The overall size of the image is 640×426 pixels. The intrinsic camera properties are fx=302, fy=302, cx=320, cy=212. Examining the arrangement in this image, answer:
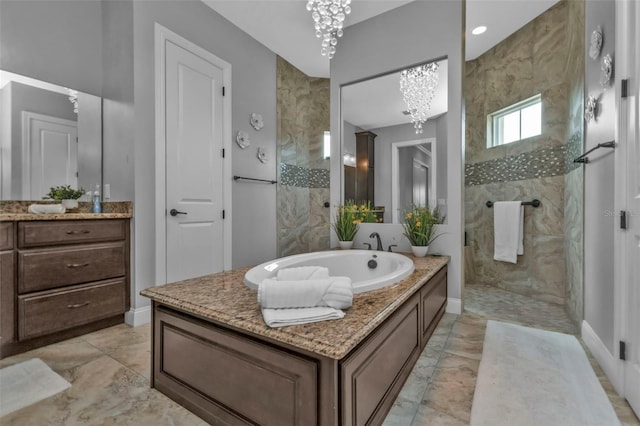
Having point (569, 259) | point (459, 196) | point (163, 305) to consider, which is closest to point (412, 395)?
point (163, 305)

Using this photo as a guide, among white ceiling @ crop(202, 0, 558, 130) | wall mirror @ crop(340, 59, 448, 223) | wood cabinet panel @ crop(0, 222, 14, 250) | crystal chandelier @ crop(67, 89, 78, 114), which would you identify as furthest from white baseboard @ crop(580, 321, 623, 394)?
crystal chandelier @ crop(67, 89, 78, 114)

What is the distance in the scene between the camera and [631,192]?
1.36m

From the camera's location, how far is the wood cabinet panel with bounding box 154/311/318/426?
93 cm

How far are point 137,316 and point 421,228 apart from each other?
233 centimetres

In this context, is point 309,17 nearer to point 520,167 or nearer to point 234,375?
point 520,167

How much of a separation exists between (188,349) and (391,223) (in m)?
2.13

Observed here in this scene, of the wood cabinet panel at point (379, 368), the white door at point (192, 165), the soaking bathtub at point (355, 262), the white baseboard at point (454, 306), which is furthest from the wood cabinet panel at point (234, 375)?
the white baseboard at point (454, 306)

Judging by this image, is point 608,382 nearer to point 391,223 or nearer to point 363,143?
point 391,223

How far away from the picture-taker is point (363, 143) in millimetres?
3094

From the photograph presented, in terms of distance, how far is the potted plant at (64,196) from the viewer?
2.26 metres

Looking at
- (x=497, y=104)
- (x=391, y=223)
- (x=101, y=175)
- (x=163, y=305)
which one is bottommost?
(x=163, y=305)

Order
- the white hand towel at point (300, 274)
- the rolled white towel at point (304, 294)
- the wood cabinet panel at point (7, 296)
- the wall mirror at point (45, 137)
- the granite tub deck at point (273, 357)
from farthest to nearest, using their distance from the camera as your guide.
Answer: the wall mirror at point (45, 137)
the wood cabinet panel at point (7, 296)
the white hand towel at point (300, 274)
the rolled white towel at point (304, 294)
the granite tub deck at point (273, 357)

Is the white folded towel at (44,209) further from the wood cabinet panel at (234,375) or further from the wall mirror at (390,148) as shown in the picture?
the wall mirror at (390,148)

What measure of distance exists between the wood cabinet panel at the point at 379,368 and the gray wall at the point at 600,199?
1.02 metres
